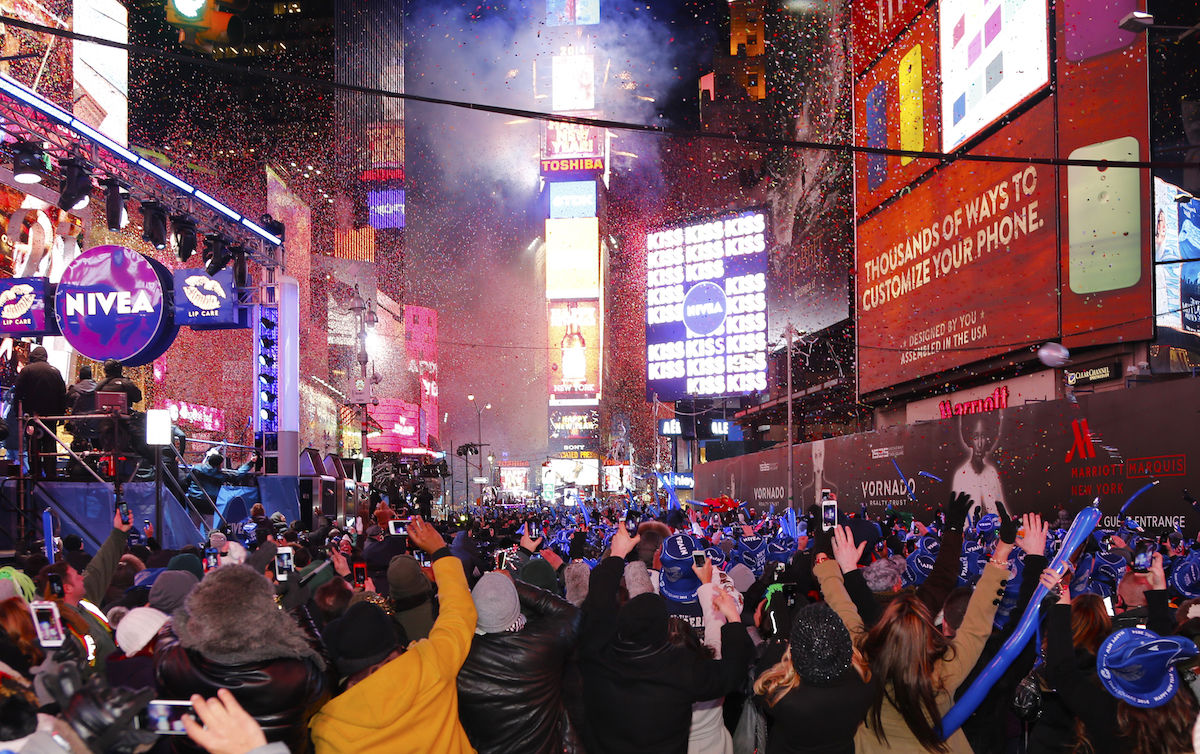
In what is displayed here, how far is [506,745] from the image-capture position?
14.0ft

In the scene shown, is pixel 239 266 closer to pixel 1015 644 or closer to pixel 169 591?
pixel 169 591

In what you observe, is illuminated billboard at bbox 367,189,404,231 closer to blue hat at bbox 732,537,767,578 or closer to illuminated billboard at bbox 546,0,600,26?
illuminated billboard at bbox 546,0,600,26

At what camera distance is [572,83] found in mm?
146125

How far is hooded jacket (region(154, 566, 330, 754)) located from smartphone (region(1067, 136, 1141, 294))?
67.7 ft

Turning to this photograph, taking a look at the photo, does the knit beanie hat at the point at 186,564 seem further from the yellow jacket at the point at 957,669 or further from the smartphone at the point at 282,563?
A: the yellow jacket at the point at 957,669

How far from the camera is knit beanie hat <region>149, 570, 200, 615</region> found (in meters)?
5.25

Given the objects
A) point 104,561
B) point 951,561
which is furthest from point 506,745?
point 104,561

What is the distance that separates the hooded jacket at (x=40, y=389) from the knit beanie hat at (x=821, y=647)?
1458 centimetres

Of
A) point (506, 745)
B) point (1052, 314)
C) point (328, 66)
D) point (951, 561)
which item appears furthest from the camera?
point (328, 66)

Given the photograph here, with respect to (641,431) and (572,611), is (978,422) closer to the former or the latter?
(572,611)

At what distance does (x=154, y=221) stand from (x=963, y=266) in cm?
1907

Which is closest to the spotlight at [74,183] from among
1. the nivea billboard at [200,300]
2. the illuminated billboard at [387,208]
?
the nivea billboard at [200,300]

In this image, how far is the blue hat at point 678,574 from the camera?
5.84 metres

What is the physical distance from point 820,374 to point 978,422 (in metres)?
30.7
